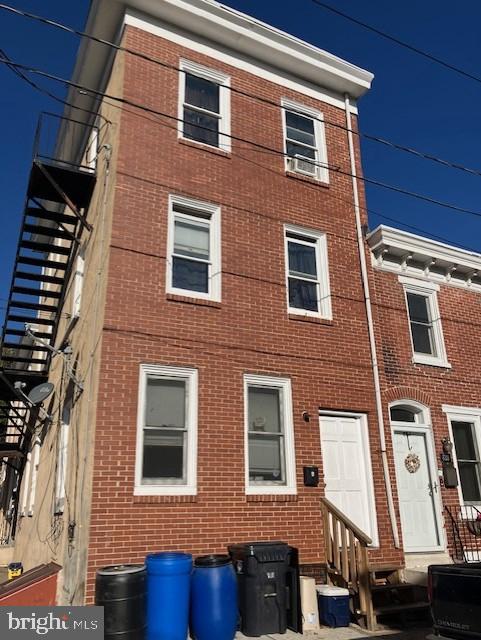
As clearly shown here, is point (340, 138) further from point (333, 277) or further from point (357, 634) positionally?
point (357, 634)

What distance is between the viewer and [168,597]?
6.59m

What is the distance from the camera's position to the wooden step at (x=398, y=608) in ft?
25.9

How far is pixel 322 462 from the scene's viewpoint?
9555 mm

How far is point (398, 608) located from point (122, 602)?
4233mm

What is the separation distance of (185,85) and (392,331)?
6560 mm

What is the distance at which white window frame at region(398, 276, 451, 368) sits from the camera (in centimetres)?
1191

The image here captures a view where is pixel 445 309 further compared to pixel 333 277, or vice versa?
pixel 445 309

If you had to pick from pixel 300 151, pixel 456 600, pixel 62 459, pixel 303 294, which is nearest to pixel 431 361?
pixel 303 294

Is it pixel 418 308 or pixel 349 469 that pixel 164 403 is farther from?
pixel 418 308

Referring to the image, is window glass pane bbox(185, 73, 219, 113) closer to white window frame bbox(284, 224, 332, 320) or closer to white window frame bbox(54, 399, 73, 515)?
white window frame bbox(284, 224, 332, 320)

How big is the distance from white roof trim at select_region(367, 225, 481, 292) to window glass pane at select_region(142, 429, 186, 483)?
6.09 m

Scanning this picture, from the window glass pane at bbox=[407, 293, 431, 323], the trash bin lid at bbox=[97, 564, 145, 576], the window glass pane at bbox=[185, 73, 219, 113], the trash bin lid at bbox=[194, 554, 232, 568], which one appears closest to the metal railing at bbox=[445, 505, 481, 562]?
the window glass pane at bbox=[407, 293, 431, 323]

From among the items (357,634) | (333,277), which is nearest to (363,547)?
(357,634)

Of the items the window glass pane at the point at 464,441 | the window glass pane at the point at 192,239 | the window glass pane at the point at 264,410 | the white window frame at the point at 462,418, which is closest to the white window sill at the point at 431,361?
the white window frame at the point at 462,418
